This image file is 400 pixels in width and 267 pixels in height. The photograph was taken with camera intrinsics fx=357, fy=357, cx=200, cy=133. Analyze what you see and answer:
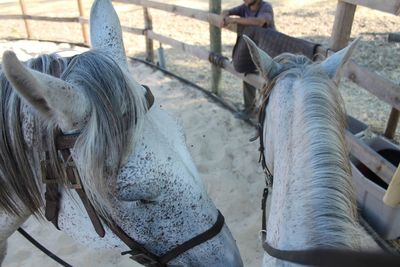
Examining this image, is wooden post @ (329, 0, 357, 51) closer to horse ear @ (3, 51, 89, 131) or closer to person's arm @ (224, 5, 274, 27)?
person's arm @ (224, 5, 274, 27)

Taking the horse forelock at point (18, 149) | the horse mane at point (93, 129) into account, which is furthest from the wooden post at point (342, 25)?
the horse forelock at point (18, 149)

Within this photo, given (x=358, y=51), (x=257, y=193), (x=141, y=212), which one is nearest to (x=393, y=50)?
(x=358, y=51)

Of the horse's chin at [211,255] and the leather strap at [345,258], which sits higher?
the leather strap at [345,258]

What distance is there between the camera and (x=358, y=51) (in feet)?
18.8

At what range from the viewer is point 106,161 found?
3.65 feet

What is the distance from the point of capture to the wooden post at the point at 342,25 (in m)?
2.93

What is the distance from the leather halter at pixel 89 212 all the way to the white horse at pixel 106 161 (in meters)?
0.02

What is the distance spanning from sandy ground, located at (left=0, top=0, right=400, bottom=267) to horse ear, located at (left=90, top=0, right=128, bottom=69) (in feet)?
6.12

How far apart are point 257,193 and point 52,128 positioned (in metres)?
2.52

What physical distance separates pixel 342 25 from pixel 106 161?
2576 mm

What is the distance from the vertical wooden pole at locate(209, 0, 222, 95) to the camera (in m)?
4.36

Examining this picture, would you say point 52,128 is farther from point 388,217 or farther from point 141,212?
point 388,217

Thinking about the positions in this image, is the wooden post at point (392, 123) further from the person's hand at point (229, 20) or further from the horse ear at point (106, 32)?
the horse ear at point (106, 32)

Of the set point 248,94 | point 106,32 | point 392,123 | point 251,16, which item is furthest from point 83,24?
point 106,32
